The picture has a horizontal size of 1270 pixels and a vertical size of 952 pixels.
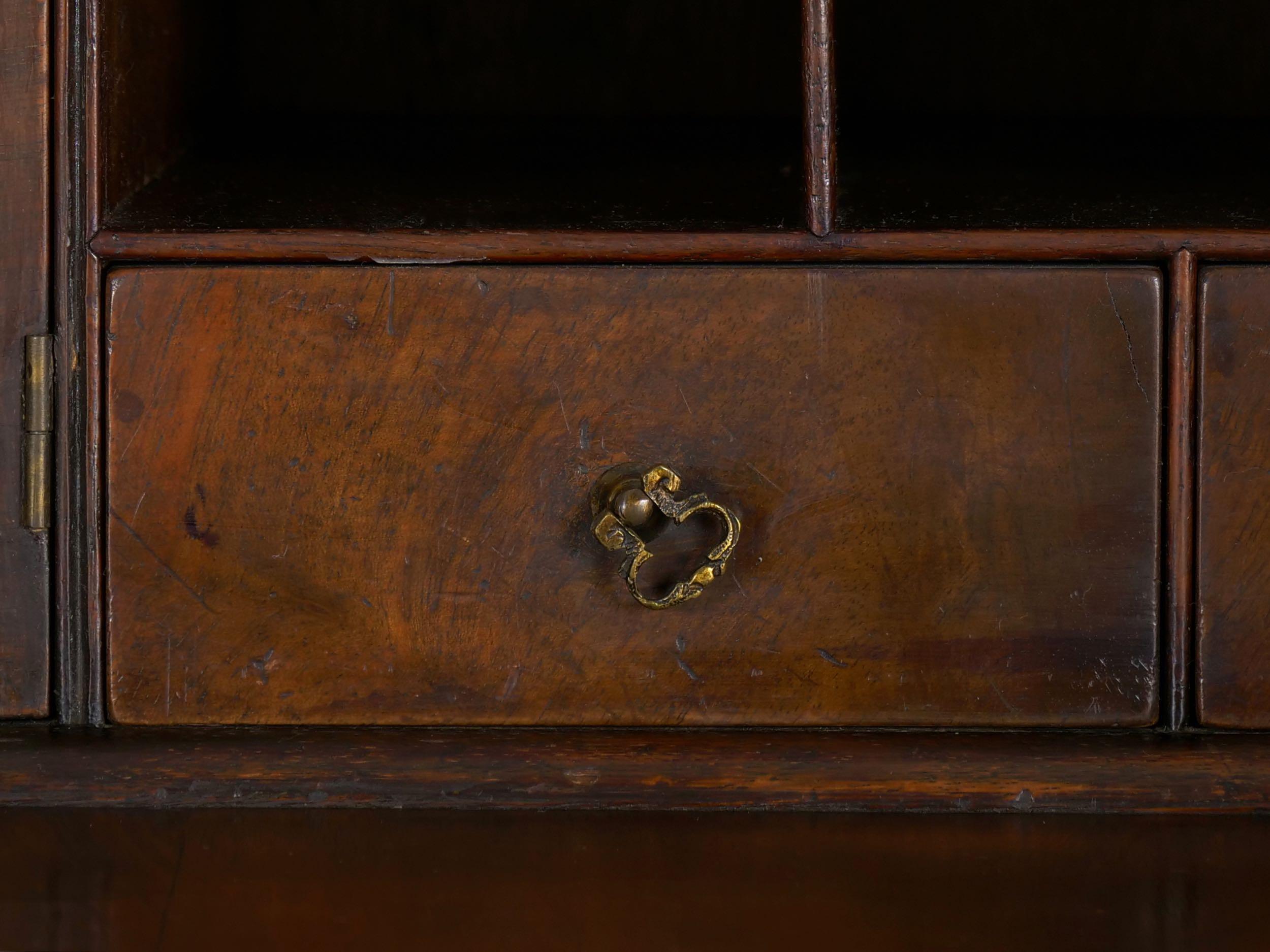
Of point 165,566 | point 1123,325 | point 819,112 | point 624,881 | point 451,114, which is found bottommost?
point 624,881

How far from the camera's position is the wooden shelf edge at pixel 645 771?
0.59m

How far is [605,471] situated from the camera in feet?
1.97

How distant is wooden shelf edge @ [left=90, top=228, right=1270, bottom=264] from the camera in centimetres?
58

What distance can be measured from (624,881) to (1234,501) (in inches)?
14.2

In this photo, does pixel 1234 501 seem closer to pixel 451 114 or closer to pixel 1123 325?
pixel 1123 325

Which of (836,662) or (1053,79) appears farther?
(1053,79)

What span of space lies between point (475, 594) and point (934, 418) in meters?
0.26

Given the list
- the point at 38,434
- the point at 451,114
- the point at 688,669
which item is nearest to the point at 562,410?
the point at 688,669

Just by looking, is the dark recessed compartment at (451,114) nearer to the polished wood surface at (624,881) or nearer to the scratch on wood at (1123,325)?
the scratch on wood at (1123,325)

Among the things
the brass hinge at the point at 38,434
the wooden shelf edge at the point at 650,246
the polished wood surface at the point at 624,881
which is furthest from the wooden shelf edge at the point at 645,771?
the wooden shelf edge at the point at 650,246

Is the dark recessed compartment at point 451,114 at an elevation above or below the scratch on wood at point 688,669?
above

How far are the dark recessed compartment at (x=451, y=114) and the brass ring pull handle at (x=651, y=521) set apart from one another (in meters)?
0.14

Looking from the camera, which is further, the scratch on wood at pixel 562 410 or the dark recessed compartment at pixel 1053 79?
the dark recessed compartment at pixel 1053 79

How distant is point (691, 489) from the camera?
1.97 feet
